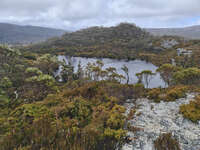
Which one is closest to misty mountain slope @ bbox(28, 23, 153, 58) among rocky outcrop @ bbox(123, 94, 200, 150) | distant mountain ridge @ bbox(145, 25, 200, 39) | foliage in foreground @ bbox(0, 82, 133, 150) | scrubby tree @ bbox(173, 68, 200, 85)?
scrubby tree @ bbox(173, 68, 200, 85)

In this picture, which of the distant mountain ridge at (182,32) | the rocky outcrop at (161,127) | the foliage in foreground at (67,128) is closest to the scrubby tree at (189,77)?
the rocky outcrop at (161,127)

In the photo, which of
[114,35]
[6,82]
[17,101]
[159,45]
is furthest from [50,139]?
[114,35]

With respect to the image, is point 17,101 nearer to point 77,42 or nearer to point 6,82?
point 6,82

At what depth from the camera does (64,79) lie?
1703 centimetres

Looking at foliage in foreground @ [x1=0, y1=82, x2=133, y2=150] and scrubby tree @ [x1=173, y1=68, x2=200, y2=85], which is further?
scrubby tree @ [x1=173, y1=68, x2=200, y2=85]

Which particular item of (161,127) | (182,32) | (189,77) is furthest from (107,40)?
(182,32)

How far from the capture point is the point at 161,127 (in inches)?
177

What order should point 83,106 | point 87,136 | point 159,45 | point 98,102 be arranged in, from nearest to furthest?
point 87,136 → point 83,106 → point 98,102 → point 159,45

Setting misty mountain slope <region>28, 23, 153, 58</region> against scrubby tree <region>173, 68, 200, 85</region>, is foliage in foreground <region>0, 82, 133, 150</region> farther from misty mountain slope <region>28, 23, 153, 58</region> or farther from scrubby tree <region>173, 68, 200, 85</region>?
misty mountain slope <region>28, 23, 153, 58</region>

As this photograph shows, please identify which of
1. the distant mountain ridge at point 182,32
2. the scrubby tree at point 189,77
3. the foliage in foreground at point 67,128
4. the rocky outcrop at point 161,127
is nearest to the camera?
the foliage in foreground at point 67,128

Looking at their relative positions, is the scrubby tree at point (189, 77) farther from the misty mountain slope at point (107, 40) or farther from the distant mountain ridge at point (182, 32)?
the distant mountain ridge at point (182, 32)

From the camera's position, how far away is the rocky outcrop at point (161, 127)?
371 cm

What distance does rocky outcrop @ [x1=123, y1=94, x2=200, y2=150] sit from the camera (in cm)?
371

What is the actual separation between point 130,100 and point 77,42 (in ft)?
192
